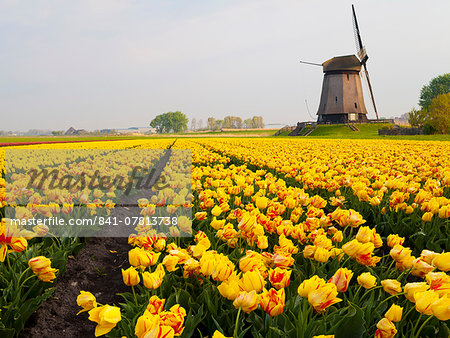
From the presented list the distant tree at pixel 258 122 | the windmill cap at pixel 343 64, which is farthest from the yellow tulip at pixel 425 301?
the distant tree at pixel 258 122

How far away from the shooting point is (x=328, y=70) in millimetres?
46438

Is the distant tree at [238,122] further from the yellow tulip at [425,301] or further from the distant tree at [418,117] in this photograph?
the yellow tulip at [425,301]

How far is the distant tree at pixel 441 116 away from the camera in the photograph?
3244cm

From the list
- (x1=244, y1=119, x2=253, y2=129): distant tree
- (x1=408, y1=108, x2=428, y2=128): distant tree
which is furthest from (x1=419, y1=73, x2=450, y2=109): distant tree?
(x1=244, y1=119, x2=253, y2=129): distant tree

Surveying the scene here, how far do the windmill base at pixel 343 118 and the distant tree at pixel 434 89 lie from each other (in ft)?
88.9

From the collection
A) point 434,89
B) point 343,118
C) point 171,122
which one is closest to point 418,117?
point 343,118

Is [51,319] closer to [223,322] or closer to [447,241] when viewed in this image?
[223,322]

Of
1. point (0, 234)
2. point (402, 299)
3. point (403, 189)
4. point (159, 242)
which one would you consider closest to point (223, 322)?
point (159, 242)

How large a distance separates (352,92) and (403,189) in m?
46.9

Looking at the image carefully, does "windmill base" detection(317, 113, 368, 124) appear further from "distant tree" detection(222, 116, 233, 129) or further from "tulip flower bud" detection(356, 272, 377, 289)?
"distant tree" detection(222, 116, 233, 129)

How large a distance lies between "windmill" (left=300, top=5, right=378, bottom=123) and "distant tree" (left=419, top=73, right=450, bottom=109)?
27298mm

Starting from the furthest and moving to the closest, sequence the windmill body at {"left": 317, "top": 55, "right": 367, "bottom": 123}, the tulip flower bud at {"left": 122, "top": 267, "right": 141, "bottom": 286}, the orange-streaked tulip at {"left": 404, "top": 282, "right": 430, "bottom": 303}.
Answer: the windmill body at {"left": 317, "top": 55, "right": 367, "bottom": 123}
the tulip flower bud at {"left": 122, "top": 267, "right": 141, "bottom": 286}
the orange-streaked tulip at {"left": 404, "top": 282, "right": 430, "bottom": 303}

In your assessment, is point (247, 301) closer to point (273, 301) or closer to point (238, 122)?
point (273, 301)

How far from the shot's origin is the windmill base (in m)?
45.6
